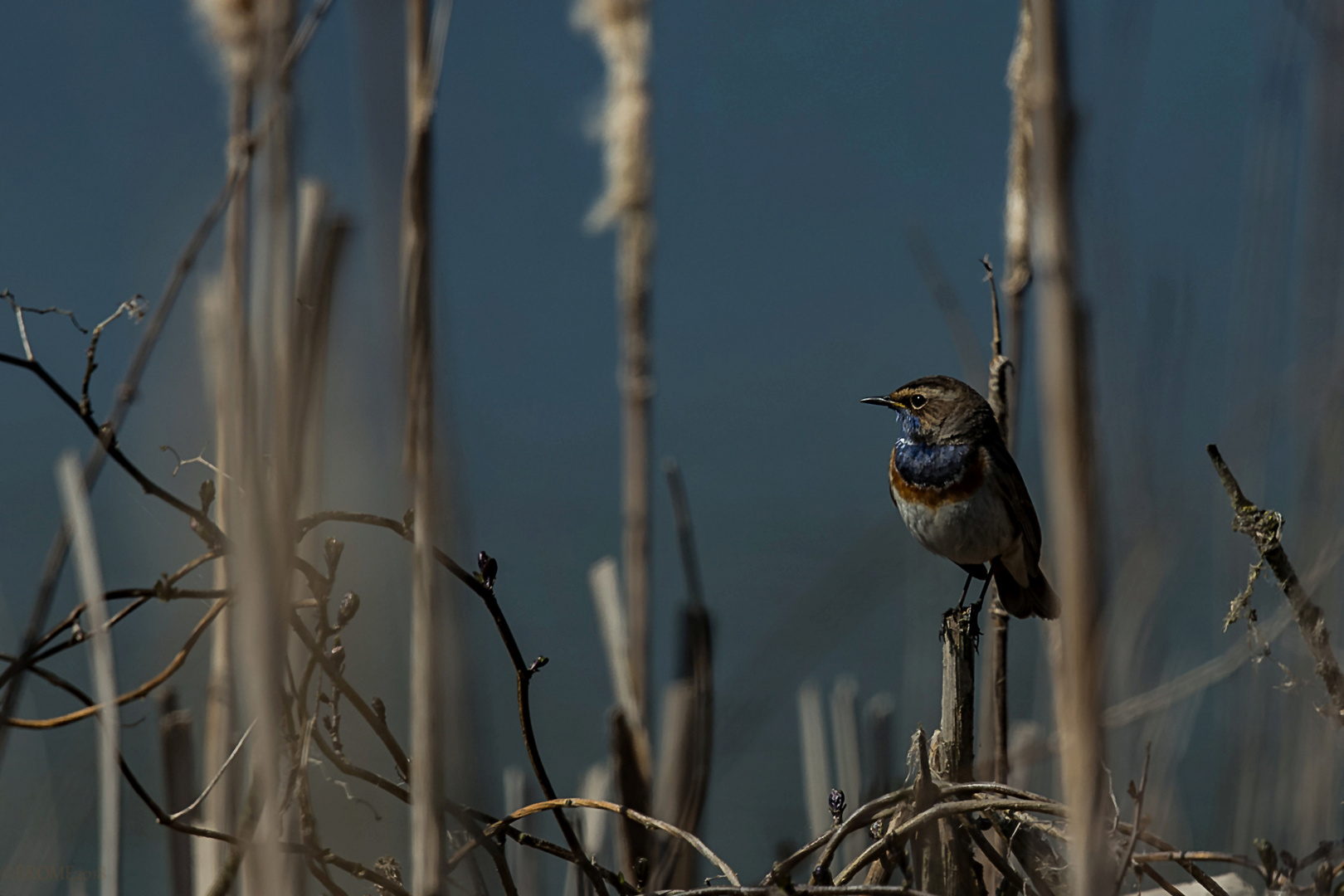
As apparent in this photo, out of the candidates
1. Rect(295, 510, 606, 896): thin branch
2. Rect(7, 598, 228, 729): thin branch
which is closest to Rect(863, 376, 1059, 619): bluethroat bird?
Rect(295, 510, 606, 896): thin branch

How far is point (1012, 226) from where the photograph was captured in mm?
1792

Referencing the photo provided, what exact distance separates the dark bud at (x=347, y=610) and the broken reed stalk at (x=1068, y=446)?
2.08 ft

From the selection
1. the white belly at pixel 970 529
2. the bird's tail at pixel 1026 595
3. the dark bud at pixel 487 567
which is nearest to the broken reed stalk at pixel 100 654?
the dark bud at pixel 487 567

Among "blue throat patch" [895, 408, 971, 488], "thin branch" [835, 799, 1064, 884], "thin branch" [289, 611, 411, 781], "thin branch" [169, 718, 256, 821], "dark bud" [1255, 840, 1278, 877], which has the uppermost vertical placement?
"blue throat patch" [895, 408, 971, 488]

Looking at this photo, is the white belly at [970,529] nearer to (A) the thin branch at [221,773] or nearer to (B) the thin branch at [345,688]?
(B) the thin branch at [345,688]

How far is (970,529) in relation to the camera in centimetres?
225

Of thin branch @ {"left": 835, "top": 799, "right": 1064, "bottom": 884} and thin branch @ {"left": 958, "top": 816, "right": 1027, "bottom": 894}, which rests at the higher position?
thin branch @ {"left": 835, "top": 799, "right": 1064, "bottom": 884}

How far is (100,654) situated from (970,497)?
168 cm

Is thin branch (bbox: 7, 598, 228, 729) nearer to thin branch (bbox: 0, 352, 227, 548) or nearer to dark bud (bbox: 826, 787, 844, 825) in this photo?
thin branch (bbox: 0, 352, 227, 548)

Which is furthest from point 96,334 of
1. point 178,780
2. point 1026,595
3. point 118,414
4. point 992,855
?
point 1026,595

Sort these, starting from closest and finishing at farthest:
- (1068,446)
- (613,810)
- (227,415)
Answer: (1068,446)
(227,415)
(613,810)

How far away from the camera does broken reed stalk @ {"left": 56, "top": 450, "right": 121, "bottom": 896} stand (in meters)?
1.08

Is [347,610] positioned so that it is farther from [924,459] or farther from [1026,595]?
[924,459]

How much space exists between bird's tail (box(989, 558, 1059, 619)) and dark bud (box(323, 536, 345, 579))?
1276 mm
